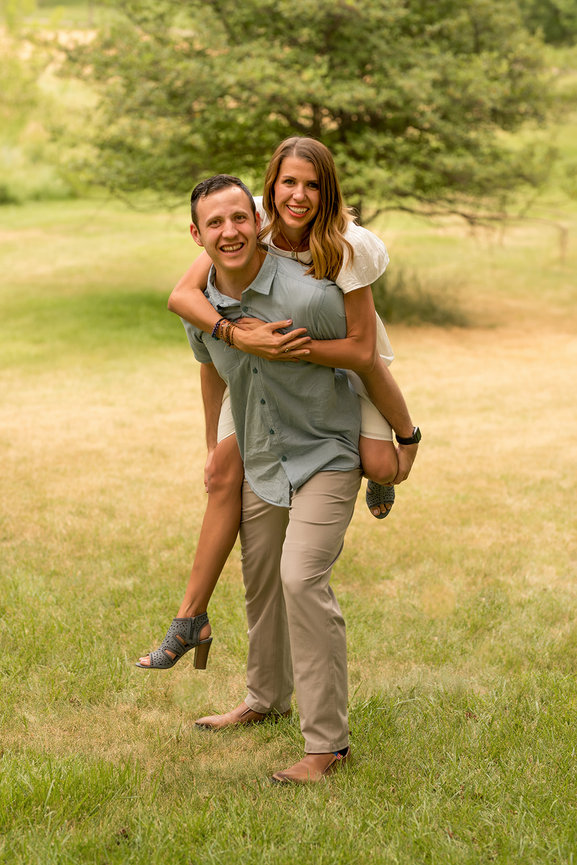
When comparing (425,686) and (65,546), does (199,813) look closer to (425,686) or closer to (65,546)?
(425,686)

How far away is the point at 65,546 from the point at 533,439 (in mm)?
4475

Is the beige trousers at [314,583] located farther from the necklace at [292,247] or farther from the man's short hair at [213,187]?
the man's short hair at [213,187]

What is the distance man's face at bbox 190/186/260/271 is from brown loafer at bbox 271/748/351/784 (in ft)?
5.30

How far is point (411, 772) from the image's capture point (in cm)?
346

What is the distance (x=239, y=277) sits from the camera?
328cm

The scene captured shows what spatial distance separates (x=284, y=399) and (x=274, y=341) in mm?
266

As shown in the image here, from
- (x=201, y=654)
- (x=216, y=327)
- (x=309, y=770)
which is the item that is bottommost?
(x=309, y=770)

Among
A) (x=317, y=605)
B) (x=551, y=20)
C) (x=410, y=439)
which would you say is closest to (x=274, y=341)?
(x=410, y=439)

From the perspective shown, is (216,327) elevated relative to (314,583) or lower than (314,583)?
elevated

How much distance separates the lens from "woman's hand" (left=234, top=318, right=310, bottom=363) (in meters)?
3.10

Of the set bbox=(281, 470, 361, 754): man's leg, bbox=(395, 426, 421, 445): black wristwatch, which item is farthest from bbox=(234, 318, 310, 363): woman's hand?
bbox=(395, 426, 421, 445): black wristwatch

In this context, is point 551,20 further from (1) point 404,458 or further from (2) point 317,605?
(2) point 317,605

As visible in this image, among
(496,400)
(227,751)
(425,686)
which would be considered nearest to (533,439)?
(496,400)

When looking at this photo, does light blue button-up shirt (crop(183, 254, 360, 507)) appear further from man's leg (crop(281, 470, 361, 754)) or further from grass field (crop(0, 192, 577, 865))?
grass field (crop(0, 192, 577, 865))
